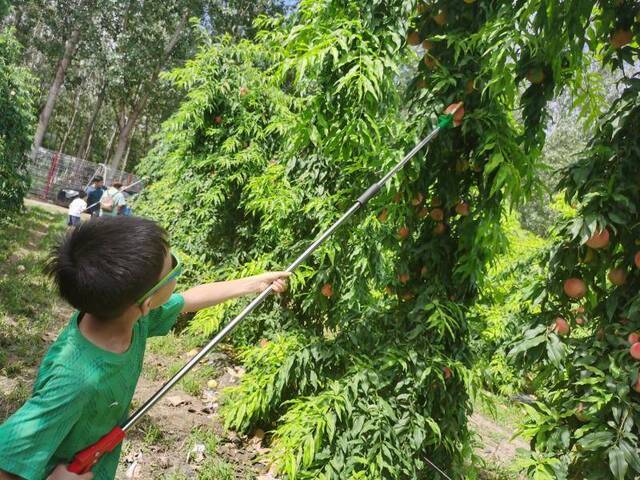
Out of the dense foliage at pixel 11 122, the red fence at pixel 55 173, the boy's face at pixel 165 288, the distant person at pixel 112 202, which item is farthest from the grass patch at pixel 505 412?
the red fence at pixel 55 173

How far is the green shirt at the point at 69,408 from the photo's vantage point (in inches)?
50.9

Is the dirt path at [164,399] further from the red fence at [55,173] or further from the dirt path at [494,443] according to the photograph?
the red fence at [55,173]

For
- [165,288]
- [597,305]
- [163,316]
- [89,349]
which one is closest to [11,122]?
[163,316]

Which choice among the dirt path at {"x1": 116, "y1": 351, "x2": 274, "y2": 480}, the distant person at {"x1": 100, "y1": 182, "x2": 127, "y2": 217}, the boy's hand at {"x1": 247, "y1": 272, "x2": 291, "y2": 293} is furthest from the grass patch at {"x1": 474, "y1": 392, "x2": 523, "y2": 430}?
the distant person at {"x1": 100, "y1": 182, "x2": 127, "y2": 217}

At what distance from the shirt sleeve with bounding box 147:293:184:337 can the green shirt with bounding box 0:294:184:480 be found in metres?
0.22

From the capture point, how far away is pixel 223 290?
2.16m

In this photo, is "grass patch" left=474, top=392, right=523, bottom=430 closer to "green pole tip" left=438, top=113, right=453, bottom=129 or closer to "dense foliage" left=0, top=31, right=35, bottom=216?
"green pole tip" left=438, top=113, right=453, bottom=129

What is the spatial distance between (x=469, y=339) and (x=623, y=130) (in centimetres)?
148

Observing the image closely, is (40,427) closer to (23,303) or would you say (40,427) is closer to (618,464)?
(618,464)

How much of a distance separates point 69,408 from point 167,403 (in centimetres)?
299

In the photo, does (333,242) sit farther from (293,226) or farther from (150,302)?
(150,302)

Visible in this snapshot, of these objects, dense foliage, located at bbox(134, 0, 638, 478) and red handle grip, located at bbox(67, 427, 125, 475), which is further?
dense foliage, located at bbox(134, 0, 638, 478)

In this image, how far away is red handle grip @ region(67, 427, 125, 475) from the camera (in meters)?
1.45

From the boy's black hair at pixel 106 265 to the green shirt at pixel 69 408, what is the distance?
0.14 metres
